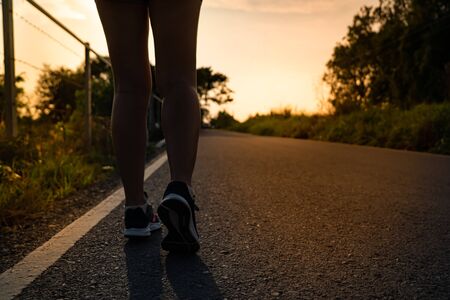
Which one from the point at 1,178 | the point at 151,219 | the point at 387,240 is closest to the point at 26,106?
the point at 1,178

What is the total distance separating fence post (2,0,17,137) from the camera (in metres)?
3.94

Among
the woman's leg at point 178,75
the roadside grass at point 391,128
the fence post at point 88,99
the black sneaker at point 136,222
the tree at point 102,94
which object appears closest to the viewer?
the woman's leg at point 178,75

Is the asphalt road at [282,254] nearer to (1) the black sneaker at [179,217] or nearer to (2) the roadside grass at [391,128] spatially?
(1) the black sneaker at [179,217]

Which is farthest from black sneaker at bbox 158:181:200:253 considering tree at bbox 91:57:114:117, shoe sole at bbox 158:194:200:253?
tree at bbox 91:57:114:117

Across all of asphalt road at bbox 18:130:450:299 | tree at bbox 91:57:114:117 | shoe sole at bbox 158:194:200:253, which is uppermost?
tree at bbox 91:57:114:117

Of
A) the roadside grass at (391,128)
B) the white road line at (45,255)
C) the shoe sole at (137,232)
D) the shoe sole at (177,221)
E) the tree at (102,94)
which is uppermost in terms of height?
the tree at (102,94)

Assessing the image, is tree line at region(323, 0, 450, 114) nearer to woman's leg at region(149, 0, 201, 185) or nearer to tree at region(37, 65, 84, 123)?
tree at region(37, 65, 84, 123)

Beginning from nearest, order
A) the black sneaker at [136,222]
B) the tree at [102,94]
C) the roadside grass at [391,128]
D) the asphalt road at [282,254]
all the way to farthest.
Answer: the asphalt road at [282,254] → the black sneaker at [136,222] → the roadside grass at [391,128] → the tree at [102,94]

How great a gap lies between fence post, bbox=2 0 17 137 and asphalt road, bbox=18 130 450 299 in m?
1.41

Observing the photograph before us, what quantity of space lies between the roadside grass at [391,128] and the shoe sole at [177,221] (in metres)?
7.21

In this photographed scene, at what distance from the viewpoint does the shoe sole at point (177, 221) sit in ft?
5.73

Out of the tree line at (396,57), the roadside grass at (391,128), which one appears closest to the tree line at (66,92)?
the roadside grass at (391,128)

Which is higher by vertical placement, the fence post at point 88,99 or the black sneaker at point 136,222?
the fence post at point 88,99

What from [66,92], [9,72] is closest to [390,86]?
[66,92]
